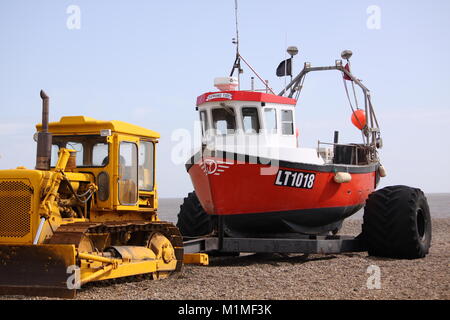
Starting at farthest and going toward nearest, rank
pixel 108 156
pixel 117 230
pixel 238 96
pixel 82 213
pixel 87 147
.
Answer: pixel 238 96 < pixel 87 147 < pixel 108 156 < pixel 82 213 < pixel 117 230

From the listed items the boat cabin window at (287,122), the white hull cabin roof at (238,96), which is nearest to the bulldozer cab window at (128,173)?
the white hull cabin roof at (238,96)

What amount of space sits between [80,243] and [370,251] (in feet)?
24.3

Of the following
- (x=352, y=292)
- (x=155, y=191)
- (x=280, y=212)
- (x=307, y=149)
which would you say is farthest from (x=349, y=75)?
(x=352, y=292)

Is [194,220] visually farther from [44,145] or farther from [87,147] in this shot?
[44,145]

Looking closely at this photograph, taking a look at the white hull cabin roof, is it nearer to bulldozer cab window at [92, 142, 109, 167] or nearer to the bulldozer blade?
bulldozer cab window at [92, 142, 109, 167]

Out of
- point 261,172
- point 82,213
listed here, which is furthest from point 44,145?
point 261,172

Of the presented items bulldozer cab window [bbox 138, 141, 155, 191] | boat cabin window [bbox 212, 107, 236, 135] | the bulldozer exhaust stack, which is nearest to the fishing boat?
boat cabin window [bbox 212, 107, 236, 135]

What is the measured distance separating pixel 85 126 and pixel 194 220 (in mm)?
5242

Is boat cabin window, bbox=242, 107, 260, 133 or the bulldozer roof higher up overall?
boat cabin window, bbox=242, 107, 260, 133

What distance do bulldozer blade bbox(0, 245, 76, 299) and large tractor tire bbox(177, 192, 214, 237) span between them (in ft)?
21.0

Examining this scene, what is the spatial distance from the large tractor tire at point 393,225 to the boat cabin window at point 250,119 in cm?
308

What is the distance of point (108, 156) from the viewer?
10.6 meters

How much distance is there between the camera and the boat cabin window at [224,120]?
14320 millimetres

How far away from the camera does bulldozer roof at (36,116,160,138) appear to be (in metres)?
10.6
